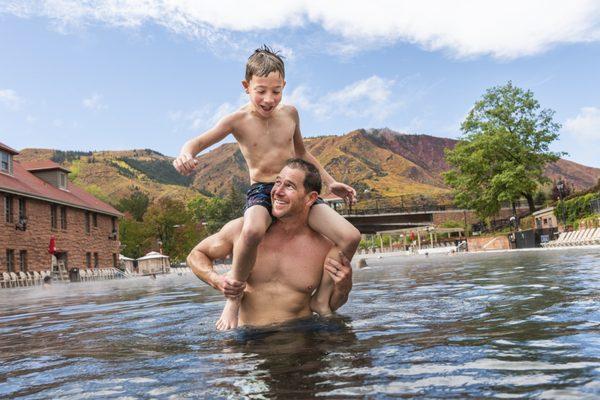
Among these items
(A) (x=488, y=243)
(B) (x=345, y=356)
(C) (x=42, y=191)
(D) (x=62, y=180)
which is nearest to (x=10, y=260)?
(C) (x=42, y=191)

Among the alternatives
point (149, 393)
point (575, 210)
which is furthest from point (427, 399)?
point (575, 210)

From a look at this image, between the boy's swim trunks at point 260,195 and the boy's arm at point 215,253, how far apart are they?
0.22 m

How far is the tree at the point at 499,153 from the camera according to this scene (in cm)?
3966

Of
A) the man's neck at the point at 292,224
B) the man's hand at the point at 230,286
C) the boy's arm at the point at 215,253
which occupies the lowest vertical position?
the man's hand at the point at 230,286

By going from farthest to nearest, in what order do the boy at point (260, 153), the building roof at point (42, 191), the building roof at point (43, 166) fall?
the building roof at point (43, 166)
the building roof at point (42, 191)
the boy at point (260, 153)

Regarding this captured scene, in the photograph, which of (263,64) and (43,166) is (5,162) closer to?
(43,166)

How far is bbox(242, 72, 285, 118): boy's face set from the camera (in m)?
3.74

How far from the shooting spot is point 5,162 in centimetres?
2661

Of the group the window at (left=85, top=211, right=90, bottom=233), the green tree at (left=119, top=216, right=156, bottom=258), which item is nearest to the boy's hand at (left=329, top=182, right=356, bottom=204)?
the window at (left=85, top=211, right=90, bottom=233)

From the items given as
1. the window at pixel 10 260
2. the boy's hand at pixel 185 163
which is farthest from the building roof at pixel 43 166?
the boy's hand at pixel 185 163

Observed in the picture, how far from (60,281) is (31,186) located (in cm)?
530

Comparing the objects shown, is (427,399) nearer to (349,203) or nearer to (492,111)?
(349,203)

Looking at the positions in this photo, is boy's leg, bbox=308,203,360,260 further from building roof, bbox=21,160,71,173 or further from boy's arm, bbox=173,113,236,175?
building roof, bbox=21,160,71,173

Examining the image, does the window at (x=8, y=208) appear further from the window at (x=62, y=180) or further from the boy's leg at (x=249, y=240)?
the boy's leg at (x=249, y=240)
